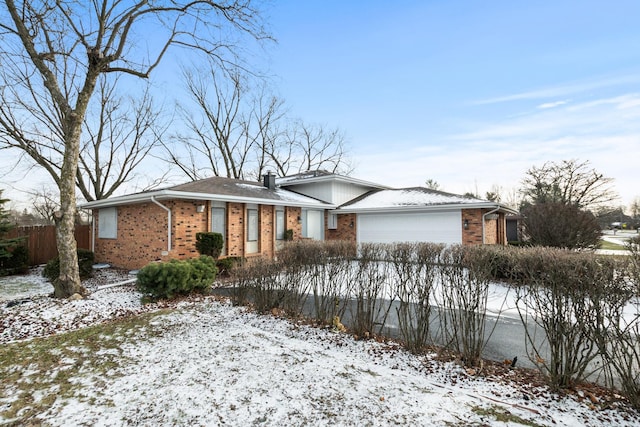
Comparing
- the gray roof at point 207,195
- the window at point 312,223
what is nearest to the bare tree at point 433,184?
the window at point 312,223

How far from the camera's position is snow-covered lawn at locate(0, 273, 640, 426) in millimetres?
→ 2686

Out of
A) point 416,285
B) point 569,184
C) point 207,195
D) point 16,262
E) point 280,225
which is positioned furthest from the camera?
point 569,184

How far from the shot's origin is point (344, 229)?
1672 cm

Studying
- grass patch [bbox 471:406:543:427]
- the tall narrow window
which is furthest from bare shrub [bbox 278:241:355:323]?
the tall narrow window

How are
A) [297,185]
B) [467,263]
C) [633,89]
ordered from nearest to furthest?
[467,263] < [633,89] < [297,185]

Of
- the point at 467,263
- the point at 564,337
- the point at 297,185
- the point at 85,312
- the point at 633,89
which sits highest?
the point at 633,89

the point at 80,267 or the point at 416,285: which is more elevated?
the point at 416,285

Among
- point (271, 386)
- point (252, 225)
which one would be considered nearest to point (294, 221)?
point (252, 225)

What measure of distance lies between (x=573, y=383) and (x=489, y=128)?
45.1 ft

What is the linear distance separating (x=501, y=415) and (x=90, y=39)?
35.3ft

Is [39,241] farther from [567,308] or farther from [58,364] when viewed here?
[567,308]

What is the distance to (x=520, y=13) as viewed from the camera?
7977 mm

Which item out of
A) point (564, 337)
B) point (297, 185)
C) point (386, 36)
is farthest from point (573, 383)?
point (297, 185)

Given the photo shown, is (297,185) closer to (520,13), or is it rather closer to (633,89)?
(520,13)
